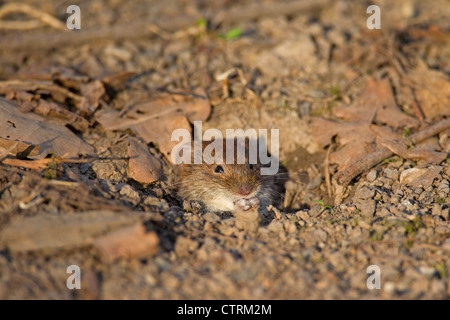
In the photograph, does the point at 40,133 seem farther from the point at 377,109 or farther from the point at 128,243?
the point at 377,109

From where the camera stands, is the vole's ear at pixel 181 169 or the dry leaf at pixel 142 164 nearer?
the dry leaf at pixel 142 164

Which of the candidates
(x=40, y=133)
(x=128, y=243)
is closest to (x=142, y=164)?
(x=40, y=133)

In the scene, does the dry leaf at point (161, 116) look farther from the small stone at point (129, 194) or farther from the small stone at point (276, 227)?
the small stone at point (276, 227)

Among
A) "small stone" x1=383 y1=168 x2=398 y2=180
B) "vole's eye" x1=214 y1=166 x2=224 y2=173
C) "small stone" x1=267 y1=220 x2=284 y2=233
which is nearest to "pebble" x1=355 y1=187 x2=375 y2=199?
"small stone" x1=383 y1=168 x2=398 y2=180

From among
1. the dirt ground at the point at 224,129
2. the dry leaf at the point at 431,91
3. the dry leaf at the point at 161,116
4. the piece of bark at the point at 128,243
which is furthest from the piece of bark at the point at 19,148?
the dry leaf at the point at 431,91

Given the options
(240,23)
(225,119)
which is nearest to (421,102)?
(225,119)

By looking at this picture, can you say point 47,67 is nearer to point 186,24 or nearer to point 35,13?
point 35,13

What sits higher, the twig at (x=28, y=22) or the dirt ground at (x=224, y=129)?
the twig at (x=28, y=22)
